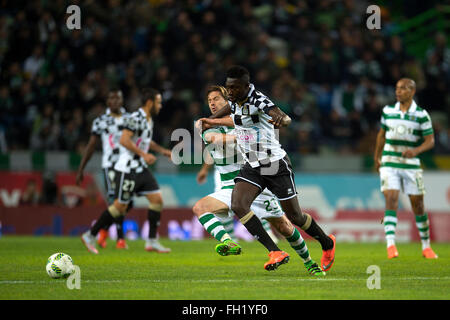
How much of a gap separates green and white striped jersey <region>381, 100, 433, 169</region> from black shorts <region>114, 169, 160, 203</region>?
3826 millimetres

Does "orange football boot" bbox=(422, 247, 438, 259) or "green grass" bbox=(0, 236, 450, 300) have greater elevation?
"green grass" bbox=(0, 236, 450, 300)

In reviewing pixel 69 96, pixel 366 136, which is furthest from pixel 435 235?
pixel 69 96

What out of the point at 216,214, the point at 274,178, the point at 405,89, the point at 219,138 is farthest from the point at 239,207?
the point at 405,89

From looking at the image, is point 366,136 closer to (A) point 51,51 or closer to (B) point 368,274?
(A) point 51,51

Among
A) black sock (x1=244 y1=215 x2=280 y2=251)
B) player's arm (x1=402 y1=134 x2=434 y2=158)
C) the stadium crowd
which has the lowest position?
black sock (x1=244 y1=215 x2=280 y2=251)

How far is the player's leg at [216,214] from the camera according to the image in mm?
8414

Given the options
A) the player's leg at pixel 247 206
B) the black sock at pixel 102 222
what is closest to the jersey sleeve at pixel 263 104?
the player's leg at pixel 247 206

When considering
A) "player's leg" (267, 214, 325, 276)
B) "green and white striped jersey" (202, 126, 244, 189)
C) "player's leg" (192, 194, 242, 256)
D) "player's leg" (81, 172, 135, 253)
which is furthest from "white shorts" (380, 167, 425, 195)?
"player's leg" (81, 172, 135, 253)

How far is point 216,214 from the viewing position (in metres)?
10.0

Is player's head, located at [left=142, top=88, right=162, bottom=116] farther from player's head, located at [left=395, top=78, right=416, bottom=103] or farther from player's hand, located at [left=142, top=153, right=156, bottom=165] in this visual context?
player's head, located at [left=395, top=78, right=416, bottom=103]

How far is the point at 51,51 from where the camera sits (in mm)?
19406

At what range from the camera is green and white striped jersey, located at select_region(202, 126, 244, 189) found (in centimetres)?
1041

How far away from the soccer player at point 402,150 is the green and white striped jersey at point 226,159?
9.18 feet

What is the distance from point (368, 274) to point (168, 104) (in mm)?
10308
